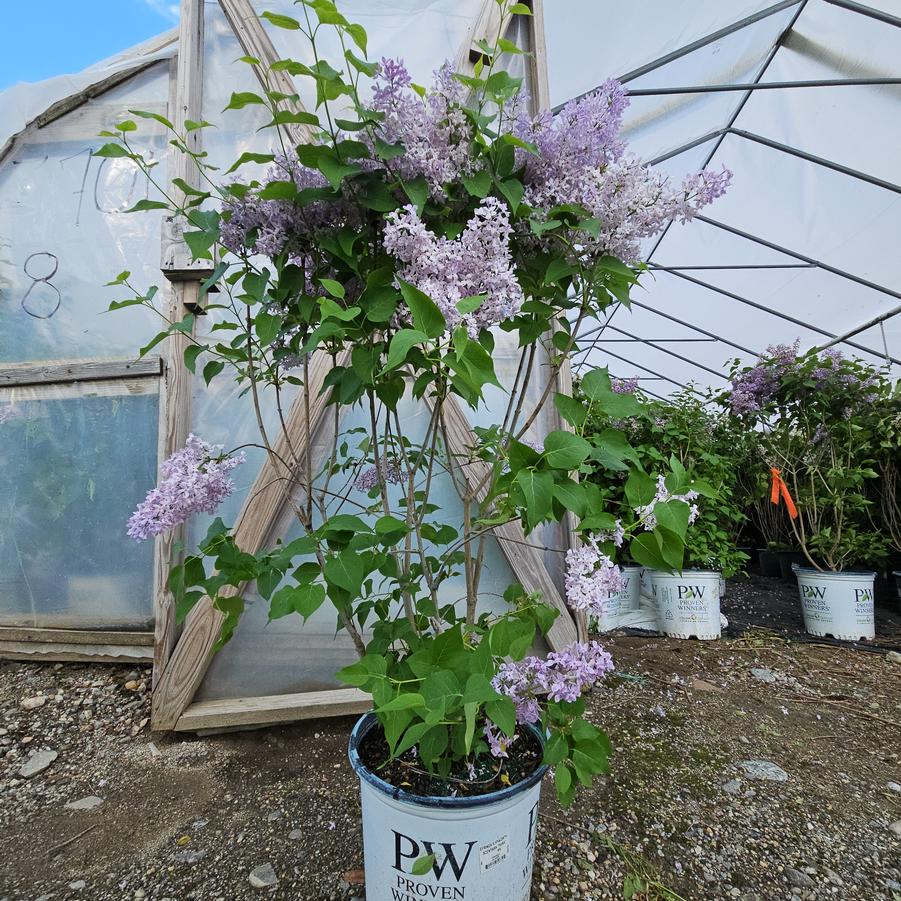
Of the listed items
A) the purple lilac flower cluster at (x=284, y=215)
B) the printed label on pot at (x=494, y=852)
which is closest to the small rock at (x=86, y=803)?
the printed label on pot at (x=494, y=852)

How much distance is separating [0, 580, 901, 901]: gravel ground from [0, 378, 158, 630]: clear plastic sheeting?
0.80ft

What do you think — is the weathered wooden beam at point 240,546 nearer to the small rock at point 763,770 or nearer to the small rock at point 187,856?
the small rock at point 187,856

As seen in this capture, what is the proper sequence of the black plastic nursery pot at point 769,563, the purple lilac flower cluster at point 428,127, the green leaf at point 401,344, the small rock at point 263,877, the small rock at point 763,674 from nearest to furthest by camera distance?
1. the green leaf at point 401,344
2. the purple lilac flower cluster at point 428,127
3. the small rock at point 263,877
4. the small rock at point 763,674
5. the black plastic nursery pot at point 769,563

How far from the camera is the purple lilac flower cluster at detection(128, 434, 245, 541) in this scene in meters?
0.91

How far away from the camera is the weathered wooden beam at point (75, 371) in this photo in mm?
1937

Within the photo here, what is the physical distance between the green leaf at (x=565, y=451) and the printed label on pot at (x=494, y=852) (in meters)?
0.67

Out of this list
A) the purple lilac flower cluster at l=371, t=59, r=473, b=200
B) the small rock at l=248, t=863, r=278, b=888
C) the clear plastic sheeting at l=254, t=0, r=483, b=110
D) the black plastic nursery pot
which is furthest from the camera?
the black plastic nursery pot

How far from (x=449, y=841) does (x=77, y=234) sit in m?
2.39

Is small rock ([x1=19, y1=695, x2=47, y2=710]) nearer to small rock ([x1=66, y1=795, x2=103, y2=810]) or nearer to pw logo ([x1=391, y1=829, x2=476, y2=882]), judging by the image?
small rock ([x1=66, y1=795, x2=103, y2=810])

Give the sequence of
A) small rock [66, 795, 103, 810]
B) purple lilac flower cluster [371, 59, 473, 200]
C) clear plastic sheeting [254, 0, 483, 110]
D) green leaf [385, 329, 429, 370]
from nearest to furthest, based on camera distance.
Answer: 1. green leaf [385, 329, 429, 370]
2. purple lilac flower cluster [371, 59, 473, 200]
3. small rock [66, 795, 103, 810]
4. clear plastic sheeting [254, 0, 483, 110]

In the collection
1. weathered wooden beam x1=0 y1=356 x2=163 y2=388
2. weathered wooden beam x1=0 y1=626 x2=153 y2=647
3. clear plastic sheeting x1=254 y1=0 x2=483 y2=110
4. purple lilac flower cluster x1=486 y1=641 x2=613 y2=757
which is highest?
clear plastic sheeting x1=254 y1=0 x2=483 y2=110

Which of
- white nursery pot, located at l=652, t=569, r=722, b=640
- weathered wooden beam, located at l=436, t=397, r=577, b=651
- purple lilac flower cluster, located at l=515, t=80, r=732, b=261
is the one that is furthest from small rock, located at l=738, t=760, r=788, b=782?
Answer: purple lilac flower cluster, located at l=515, t=80, r=732, b=261

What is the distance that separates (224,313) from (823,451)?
3.05 m

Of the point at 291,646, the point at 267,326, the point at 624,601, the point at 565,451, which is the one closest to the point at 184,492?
the point at 267,326
